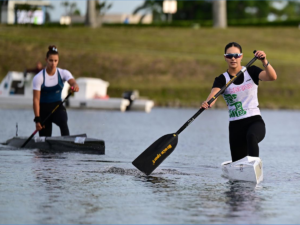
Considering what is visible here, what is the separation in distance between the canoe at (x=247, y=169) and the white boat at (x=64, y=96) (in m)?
23.8

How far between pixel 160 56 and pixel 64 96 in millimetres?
17502

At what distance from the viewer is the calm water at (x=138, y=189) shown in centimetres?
748

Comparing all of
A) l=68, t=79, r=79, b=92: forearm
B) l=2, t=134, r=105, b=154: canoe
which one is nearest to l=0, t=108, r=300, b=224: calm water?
l=2, t=134, r=105, b=154: canoe

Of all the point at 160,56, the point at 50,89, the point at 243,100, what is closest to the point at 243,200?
the point at 243,100

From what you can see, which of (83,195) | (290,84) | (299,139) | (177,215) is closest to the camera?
(177,215)

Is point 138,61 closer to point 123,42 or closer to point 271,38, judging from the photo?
point 123,42

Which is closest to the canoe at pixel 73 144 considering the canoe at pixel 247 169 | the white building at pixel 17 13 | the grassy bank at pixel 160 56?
the canoe at pixel 247 169

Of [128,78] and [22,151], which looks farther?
[128,78]

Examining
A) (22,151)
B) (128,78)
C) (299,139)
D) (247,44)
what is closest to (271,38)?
(247,44)

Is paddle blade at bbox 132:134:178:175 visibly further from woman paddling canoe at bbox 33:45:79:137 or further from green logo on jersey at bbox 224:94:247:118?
woman paddling canoe at bbox 33:45:79:137

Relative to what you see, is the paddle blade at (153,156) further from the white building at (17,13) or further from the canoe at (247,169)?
the white building at (17,13)

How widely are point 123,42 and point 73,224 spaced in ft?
166

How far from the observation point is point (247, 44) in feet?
185

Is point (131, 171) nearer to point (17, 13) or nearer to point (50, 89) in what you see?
point (50, 89)
